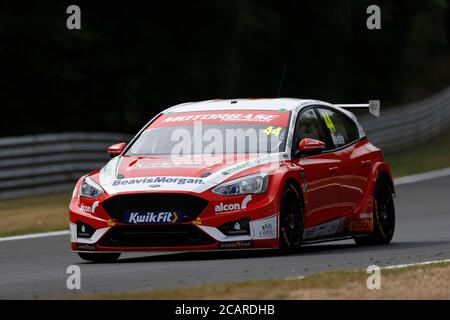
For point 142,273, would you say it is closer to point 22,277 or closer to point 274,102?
point 22,277

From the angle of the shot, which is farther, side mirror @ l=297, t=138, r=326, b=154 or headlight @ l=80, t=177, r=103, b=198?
side mirror @ l=297, t=138, r=326, b=154

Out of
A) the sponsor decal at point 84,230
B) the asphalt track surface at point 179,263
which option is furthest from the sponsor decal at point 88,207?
the asphalt track surface at point 179,263

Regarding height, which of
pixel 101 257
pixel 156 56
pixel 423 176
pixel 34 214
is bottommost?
pixel 423 176

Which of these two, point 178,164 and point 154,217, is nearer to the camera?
point 154,217

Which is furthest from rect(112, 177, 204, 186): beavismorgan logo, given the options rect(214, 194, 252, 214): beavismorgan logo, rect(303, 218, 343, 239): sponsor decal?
rect(303, 218, 343, 239): sponsor decal

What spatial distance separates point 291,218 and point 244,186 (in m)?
0.64

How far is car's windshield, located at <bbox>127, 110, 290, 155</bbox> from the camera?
1329 centimetres

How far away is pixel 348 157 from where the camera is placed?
567 inches

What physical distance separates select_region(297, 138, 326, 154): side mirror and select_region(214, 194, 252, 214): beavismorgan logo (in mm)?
1044

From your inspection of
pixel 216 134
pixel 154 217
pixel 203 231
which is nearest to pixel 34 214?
pixel 216 134

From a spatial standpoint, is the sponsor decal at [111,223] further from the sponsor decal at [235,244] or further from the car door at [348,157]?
the car door at [348,157]

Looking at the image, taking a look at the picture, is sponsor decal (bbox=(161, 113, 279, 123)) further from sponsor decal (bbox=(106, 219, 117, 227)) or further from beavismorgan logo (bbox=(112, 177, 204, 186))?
sponsor decal (bbox=(106, 219, 117, 227))

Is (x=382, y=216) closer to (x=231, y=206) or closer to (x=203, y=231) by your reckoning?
(x=231, y=206)

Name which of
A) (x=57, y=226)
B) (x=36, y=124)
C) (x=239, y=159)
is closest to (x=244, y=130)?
(x=239, y=159)
